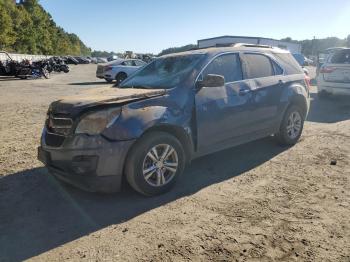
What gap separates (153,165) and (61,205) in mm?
1159

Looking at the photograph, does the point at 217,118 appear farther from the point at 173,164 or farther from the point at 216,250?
the point at 216,250

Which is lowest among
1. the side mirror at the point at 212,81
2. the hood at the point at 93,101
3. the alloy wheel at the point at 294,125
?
the alloy wheel at the point at 294,125

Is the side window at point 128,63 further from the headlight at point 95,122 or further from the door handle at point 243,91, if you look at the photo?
the headlight at point 95,122

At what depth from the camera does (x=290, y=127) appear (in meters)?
6.65

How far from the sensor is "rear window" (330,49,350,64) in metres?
11.5

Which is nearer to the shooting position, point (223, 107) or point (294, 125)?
point (223, 107)

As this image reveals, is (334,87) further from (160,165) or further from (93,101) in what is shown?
(93,101)

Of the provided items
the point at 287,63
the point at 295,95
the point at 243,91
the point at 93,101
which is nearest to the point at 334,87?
the point at 287,63

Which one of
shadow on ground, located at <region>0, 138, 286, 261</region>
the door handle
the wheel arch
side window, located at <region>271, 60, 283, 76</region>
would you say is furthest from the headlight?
side window, located at <region>271, 60, 283, 76</region>

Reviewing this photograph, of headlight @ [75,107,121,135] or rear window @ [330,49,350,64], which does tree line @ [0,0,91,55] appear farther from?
headlight @ [75,107,121,135]

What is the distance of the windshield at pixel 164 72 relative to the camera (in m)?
5.08

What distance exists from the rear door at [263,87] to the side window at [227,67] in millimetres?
162

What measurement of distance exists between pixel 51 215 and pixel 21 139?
3802 millimetres

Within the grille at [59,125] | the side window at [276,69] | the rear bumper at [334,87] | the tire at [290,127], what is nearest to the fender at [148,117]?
the grille at [59,125]
